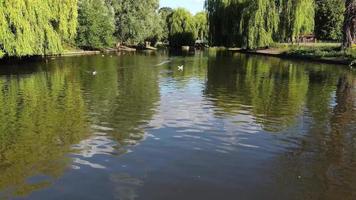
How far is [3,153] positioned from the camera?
11.4 metres

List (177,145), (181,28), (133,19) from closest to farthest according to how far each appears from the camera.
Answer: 1. (177,145)
2. (133,19)
3. (181,28)

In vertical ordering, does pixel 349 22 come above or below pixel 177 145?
above

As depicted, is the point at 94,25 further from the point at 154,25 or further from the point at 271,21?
the point at 271,21

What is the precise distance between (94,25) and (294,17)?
2940cm

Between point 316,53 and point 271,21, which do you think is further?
point 271,21

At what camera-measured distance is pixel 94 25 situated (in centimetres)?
7038

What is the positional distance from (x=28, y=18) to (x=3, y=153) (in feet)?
88.1

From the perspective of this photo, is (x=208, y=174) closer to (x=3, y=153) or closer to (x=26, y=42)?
(x=3, y=153)

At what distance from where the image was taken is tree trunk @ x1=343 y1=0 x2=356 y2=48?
49.2 m

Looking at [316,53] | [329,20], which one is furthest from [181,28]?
[316,53]

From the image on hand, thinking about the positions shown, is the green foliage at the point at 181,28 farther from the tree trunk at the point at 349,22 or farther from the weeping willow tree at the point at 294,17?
the tree trunk at the point at 349,22

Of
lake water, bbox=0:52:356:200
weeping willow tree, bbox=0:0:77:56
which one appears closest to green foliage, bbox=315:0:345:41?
weeping willow tree, bbox=0:0:77:56

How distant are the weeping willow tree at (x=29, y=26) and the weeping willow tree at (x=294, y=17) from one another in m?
31.7

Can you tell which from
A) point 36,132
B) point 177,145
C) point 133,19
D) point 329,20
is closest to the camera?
point 177,145
